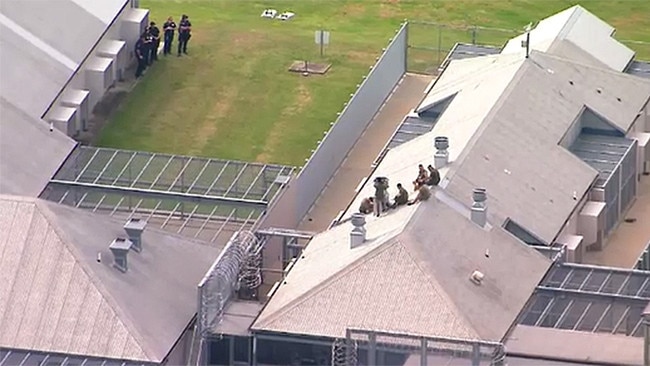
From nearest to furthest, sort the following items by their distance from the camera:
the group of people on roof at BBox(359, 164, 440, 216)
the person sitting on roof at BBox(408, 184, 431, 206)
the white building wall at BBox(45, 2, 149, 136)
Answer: the person sitting on roof at BBox(408, 184, 431, 206)
the group of people on roof at BBox(359, 164, 440, 216)
the white building wall at BBox(45, 2, 149, 136)

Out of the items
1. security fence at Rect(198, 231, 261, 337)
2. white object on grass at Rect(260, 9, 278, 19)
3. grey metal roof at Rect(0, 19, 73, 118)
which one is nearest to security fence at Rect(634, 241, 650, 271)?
security fence at Rect(198, 231, 261, 337)

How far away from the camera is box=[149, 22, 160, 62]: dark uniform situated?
96188 millimetres

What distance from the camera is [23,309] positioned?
70250mm

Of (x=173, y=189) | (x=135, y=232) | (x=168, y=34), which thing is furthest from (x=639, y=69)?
(x=135, y=232)

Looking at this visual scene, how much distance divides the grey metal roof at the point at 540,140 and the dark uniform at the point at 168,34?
51.3 feet

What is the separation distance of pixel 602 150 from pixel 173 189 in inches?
545

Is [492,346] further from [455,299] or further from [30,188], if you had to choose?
[30,188]

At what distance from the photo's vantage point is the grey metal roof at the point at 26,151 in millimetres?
80312

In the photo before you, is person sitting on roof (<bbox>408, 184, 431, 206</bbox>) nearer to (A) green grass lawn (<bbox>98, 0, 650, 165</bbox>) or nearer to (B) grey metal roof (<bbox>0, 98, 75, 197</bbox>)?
(B) grey metal roof (<bbox>0, 98, 75, 197</bbox>)

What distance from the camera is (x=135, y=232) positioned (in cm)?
7312

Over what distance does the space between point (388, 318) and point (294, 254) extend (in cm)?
792

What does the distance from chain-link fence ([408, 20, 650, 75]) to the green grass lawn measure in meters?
0.08

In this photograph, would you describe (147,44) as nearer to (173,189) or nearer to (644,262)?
(173,189)

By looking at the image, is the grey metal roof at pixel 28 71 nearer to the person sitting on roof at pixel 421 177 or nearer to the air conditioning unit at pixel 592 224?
the person sitting on roof at pixel 421 177
